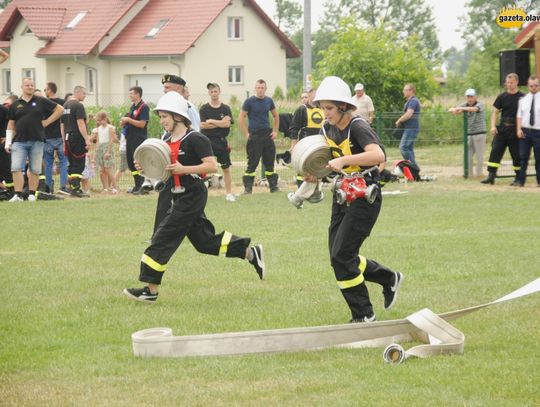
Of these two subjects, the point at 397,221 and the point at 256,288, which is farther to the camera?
the point at 397,221

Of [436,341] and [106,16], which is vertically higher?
[106,16]

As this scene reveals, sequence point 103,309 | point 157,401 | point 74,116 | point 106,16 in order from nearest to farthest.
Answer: point 157,401, point 103,309, point 74,116, point 106,16

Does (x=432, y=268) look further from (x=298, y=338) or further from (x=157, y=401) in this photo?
(x=157, y=401)

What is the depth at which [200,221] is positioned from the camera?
31.4ft

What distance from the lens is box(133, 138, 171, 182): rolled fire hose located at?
9023mm

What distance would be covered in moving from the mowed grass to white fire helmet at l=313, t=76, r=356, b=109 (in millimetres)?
1759

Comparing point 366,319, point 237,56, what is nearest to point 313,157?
point 366,319

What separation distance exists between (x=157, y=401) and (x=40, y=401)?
2.16 ft

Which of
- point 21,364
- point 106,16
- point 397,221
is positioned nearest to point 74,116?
point 397,221

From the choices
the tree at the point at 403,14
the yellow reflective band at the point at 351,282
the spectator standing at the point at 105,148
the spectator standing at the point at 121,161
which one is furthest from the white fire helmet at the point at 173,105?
the tree at the point at 403,14

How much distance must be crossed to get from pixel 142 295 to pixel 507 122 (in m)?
12.7

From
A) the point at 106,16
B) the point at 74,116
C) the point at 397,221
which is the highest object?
the point at 106,16

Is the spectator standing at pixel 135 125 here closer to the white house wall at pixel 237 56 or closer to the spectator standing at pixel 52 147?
the spectator standing at pixel 52 147

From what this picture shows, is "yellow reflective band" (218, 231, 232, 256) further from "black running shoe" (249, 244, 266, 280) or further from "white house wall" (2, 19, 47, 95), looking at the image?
"white house wall" (2, 19, 47, 95)
